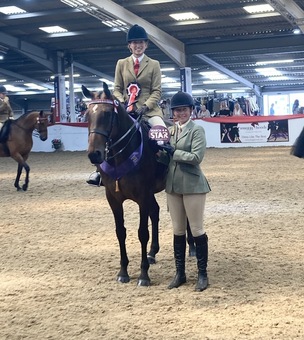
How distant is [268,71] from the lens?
4572cm

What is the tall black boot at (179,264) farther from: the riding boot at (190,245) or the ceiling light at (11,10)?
the ceiling light at (11,10)

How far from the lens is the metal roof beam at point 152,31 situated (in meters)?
23.6

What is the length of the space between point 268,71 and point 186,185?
1647 inches

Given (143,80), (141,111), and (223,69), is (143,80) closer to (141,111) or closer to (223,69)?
(141,111)

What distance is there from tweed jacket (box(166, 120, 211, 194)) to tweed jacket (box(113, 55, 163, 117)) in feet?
3.28

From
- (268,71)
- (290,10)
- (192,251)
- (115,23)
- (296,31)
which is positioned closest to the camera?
(192,251)

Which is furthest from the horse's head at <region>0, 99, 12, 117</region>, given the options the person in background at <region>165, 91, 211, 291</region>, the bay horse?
the person in background at <region>165, 91, 211, 291</region>

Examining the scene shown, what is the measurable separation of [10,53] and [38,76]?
947cm

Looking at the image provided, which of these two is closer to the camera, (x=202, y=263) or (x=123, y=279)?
(x=202, y=263)

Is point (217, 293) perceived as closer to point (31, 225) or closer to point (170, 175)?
point (170, 175)

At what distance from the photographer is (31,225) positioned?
9219 millimetres

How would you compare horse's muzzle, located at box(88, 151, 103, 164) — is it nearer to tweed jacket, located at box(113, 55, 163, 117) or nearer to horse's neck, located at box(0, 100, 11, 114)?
tweed jacket, located at box(113, 55, 163, 117)

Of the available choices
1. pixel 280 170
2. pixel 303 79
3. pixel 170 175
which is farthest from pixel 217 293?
pixel 303 79

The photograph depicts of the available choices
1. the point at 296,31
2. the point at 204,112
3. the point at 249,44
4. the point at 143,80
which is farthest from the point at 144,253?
the point at 249,44
